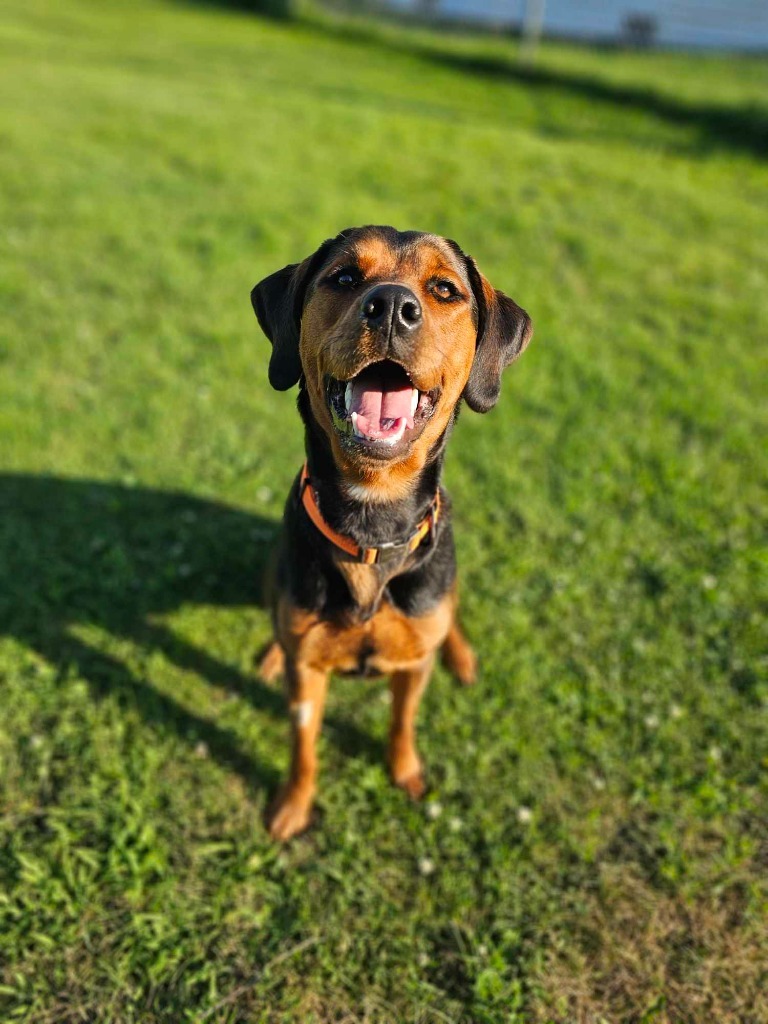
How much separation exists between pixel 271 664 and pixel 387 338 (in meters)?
2.35

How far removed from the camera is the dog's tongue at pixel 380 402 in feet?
8.57

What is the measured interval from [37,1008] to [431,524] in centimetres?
257

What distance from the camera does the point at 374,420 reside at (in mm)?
2631

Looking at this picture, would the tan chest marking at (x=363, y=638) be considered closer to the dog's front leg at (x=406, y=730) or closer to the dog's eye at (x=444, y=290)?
the dog's front leg at (x=406, y=730)

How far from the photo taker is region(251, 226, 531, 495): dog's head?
99.0 inches

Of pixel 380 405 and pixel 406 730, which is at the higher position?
pixel 380 405

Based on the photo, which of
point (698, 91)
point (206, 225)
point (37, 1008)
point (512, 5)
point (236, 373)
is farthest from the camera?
point (512, 5)

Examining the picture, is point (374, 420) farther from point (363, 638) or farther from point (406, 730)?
point (406, 730)

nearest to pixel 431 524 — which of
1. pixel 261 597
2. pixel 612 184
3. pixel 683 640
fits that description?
pixel 261 597

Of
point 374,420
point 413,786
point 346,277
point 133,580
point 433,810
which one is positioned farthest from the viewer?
point 133,580

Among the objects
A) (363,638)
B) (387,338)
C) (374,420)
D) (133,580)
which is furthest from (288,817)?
(387,338)

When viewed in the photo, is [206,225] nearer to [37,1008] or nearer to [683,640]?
[683,640]

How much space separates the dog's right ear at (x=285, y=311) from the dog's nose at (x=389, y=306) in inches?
18.1

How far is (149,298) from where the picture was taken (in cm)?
724
